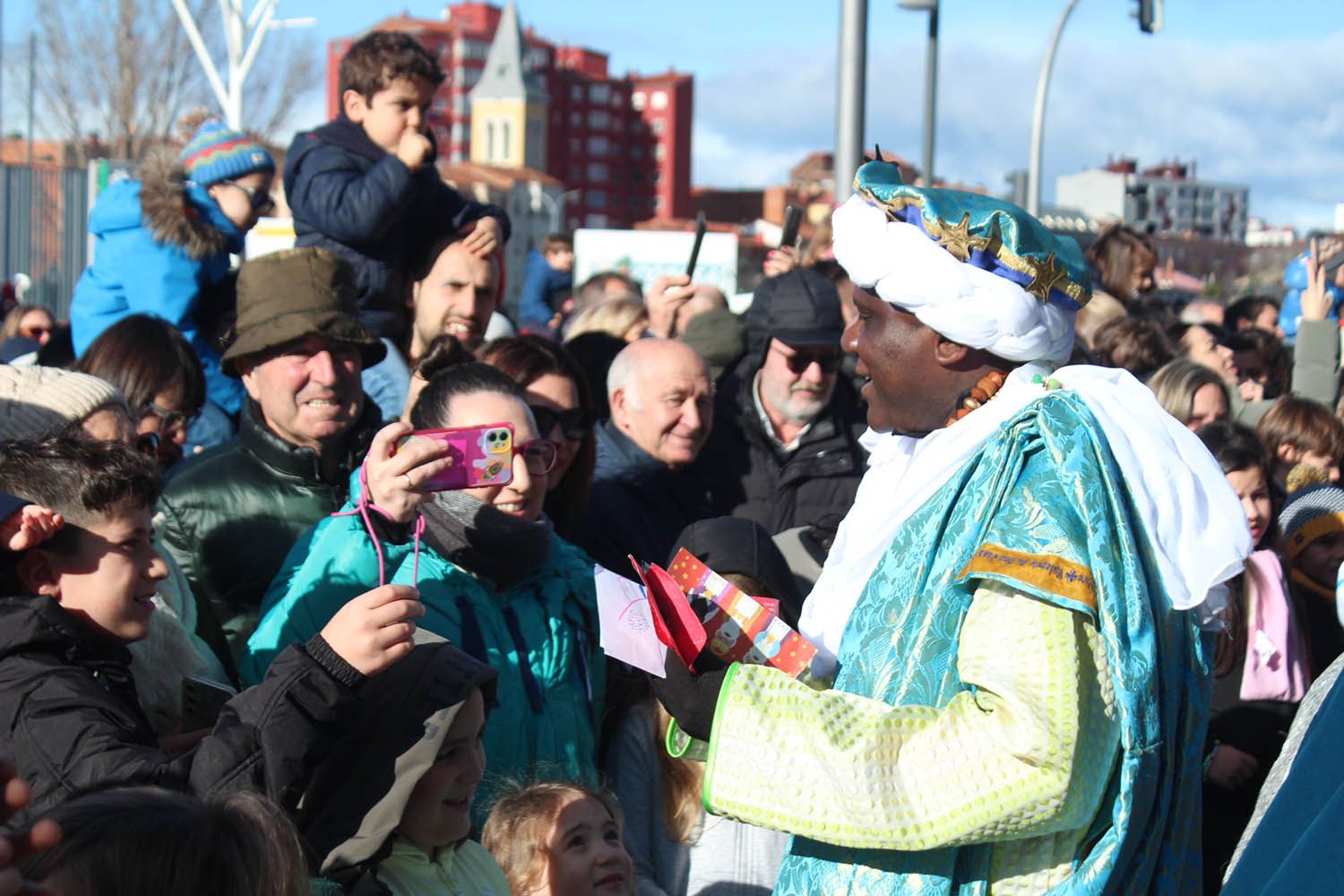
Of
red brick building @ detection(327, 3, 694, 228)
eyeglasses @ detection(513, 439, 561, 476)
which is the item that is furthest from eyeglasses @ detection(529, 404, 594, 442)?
red brick building @ detection(327, 3, 694, 228)

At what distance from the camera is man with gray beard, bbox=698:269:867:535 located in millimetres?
5332

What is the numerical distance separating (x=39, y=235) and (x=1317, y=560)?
1806 cm

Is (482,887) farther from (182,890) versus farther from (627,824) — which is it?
(182,890)

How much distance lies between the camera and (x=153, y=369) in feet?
15.0

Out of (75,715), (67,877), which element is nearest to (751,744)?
(67,877)

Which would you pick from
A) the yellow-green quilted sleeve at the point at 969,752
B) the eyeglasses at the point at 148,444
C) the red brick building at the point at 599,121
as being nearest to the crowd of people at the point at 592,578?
the yellow-green quilted sleeve at the point at 969,752

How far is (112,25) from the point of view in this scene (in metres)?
36.2

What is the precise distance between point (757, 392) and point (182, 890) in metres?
3.82

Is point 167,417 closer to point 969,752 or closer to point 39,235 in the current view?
point 969,752

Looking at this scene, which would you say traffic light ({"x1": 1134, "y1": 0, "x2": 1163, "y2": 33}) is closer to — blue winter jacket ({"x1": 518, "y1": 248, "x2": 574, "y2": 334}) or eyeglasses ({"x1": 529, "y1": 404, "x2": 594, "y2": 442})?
blue winter jacket ({"x1": 518, "y1": 248, "x2": 574, "y2": 334})

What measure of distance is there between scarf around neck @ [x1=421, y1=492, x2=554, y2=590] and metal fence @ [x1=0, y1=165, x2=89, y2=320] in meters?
17.1

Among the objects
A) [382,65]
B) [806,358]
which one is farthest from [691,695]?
[382,65]

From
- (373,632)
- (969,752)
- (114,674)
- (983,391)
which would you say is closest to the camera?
(969,752)

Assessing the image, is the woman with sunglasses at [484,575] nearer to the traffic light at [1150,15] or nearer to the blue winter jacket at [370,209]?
the blue winter jacket at [370,209]
